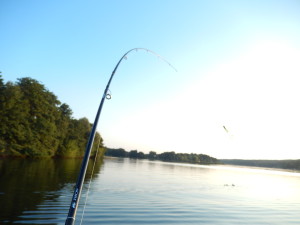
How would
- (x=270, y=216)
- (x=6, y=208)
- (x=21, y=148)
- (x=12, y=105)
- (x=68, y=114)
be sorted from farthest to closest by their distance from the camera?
(x=68, y=114)
(x=21, y=148)
(x=12, y=105)
(x=270, y=216)
(x=6, y=208)

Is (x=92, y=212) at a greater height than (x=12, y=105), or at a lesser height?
lesser

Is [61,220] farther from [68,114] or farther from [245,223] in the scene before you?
[68,114]

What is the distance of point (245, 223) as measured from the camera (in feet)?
51.0

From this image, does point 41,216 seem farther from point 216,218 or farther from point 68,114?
point 68,114

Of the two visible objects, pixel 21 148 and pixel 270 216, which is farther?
pixel 21 148

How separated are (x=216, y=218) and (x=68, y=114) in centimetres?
8972

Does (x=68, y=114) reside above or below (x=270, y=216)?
above

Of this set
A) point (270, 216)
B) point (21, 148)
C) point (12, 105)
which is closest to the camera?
point (270, 216)

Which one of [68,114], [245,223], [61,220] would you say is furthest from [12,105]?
[245,223]

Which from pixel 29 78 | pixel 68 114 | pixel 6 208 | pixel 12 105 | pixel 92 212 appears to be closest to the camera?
pixel 6 208

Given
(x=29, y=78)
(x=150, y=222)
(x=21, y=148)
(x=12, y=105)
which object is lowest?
(x=150, y=222)

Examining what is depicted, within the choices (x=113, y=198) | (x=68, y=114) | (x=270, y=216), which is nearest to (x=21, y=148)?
(x=68, y=114)

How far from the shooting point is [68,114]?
9719cm

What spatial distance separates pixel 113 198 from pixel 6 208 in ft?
26.7
